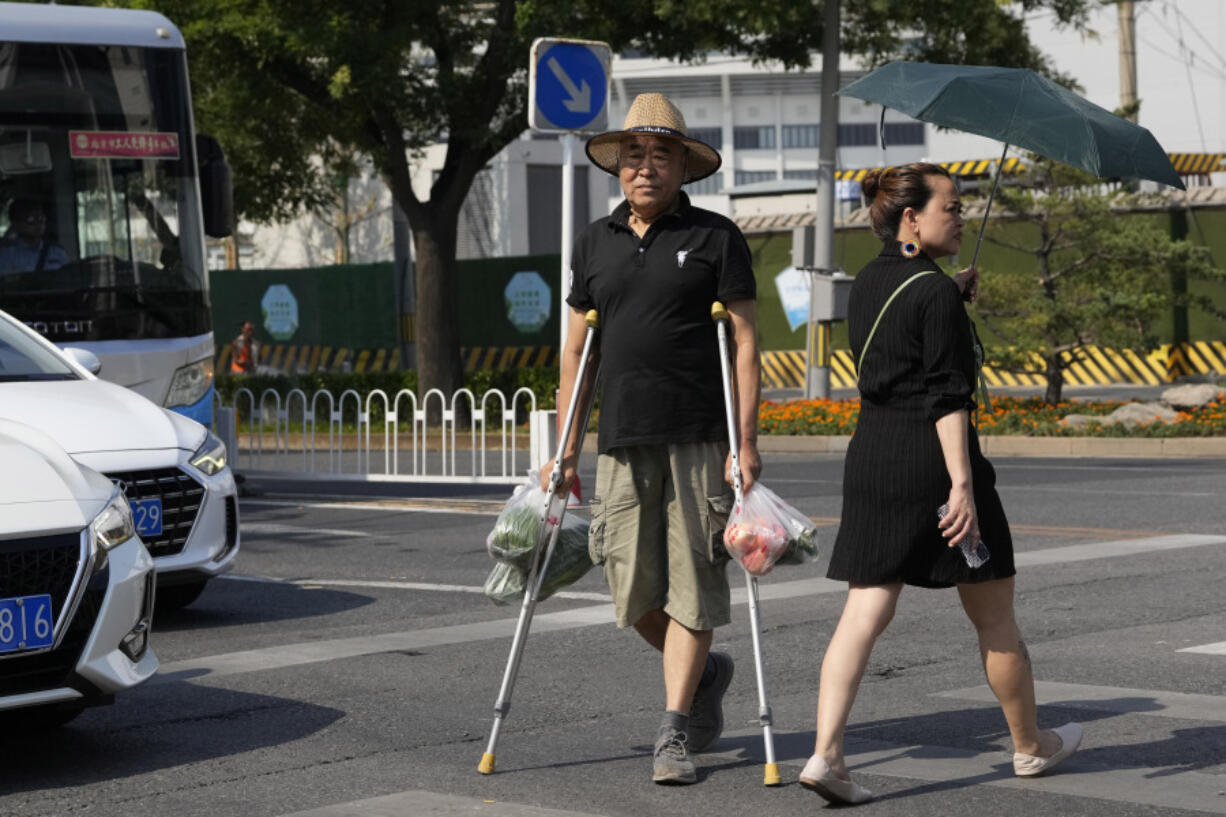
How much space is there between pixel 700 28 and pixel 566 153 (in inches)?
390

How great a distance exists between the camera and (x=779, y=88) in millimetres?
126250

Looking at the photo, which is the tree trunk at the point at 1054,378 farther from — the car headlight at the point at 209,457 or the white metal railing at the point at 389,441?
the car headlight at the point at 209,457

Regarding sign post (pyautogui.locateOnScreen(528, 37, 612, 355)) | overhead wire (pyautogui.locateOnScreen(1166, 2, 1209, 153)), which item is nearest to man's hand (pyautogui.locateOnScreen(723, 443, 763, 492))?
sign post (pyautogui.locateOnScreen(528, 37, 612, 355))

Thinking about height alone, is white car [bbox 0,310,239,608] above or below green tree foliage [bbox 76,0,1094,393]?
below

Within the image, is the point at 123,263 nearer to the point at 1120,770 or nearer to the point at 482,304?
the point at 1120,770

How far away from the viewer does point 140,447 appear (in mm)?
8234

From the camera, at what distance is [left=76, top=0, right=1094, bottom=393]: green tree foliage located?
2314cm

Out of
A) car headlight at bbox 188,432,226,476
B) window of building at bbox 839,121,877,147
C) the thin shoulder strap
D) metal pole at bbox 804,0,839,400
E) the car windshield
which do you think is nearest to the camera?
the thin shoulder strap

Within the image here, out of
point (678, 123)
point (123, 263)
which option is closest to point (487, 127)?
point (123, 263)

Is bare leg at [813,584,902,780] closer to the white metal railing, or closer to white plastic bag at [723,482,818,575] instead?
white plastic bag at [723,482,818,575]

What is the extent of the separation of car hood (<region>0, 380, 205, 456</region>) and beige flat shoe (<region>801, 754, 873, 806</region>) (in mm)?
3787

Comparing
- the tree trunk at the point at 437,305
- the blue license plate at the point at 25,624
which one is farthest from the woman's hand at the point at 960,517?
the tree trunk at the point at 437,305

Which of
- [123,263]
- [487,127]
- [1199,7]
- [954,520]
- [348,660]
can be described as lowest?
[348,660]

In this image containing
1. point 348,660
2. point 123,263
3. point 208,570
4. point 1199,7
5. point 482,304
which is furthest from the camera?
point 1199,7
